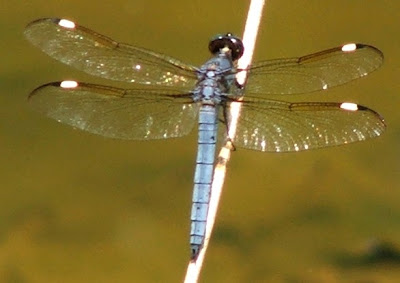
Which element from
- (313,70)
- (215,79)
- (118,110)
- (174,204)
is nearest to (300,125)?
(313,70)

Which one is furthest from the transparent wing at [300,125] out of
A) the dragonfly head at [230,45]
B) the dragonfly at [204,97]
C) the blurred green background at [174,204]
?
the blurred green background at [174,204]

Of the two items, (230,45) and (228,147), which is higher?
(230,45)

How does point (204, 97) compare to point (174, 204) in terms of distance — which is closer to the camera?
point (204, 97)

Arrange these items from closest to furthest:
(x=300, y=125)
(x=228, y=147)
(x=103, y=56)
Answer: (x=228, y=147) → (x=300, y=125) → (x=103, y=56)

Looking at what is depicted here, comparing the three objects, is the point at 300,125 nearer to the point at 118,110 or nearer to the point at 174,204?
the point at 118,110

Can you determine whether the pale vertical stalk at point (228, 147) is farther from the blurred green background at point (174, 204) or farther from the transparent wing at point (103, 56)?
the blurred green background at point (174, 204)

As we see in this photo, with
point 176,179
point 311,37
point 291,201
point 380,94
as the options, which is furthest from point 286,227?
point 311,37

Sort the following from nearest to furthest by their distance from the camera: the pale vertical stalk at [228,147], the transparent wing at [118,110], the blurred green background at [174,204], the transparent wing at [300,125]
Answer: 1. the pale vertical stalk at [228,147]
2. the transparent wing at [300,125]
3. the transparent wing at [118,110]
4. the blurred green background at [174,204]

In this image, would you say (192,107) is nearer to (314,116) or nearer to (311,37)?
(314,116)
